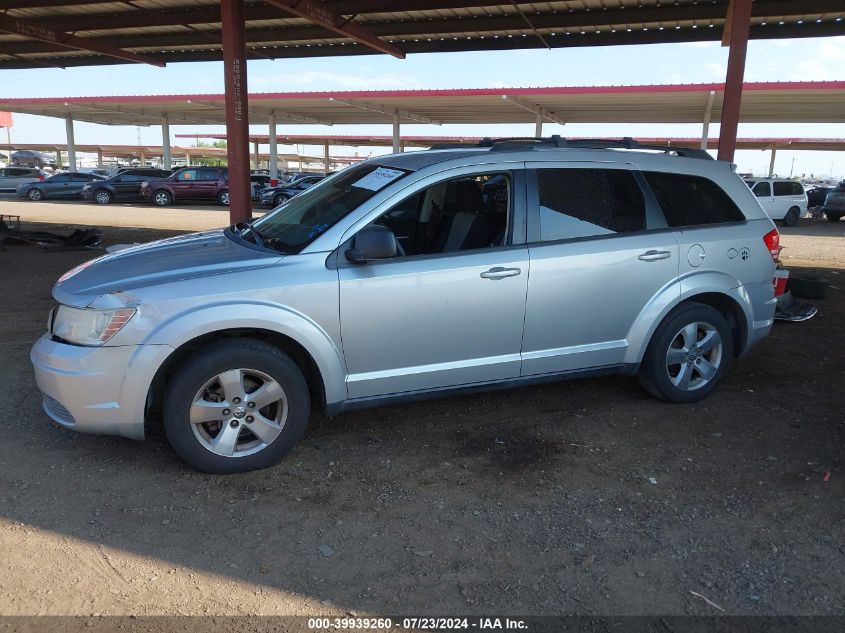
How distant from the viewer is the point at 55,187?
30375mm

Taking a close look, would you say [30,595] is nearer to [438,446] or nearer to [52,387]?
[52,387]

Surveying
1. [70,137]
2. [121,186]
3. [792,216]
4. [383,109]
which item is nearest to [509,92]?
[383,109]

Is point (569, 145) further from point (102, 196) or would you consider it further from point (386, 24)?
point (102, 196)

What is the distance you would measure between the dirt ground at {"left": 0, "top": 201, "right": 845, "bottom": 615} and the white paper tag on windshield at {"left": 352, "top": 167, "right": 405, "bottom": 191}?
1.60m

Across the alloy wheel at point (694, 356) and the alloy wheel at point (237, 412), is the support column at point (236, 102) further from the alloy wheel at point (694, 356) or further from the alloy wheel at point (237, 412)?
the alloy wheel at point (694, 356)

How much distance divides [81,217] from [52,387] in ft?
63.8

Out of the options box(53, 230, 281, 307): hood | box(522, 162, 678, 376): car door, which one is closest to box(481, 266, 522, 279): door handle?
box(522, 162, 678, 376): car door

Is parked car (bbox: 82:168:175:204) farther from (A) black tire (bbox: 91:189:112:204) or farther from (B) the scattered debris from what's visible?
(B) the scattered debris

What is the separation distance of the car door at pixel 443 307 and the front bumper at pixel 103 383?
109 cm

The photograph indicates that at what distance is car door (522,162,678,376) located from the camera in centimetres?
428

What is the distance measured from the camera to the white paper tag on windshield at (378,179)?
4136mm

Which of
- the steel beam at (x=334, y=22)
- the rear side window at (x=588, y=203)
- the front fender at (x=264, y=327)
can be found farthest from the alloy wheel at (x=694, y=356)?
the steel beam at (x=334, y=22)

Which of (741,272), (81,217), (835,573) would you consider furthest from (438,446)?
(81,217)

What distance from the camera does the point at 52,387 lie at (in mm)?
3596
